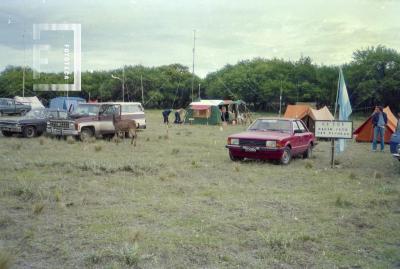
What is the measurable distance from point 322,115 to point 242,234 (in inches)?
783

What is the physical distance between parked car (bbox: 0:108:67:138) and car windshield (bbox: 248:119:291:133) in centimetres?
960

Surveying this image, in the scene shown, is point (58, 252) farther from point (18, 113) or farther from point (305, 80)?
point (305, 80)

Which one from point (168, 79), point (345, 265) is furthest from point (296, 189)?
point (168, 79)

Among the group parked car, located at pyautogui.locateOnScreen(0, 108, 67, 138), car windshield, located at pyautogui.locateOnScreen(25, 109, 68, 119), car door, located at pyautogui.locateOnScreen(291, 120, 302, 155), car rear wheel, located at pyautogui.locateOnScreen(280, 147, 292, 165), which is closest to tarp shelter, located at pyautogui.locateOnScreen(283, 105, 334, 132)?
car door, located at pyautogui.locateOnScreen(291, 120, 302, 155)

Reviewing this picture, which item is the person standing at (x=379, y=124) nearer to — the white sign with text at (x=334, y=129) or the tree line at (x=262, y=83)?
the white sign with text at (x=334, y=129)

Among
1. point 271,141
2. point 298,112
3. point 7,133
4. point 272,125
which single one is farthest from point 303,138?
point 7,133

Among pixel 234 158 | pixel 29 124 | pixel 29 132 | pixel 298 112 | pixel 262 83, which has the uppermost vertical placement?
pixel 262 83

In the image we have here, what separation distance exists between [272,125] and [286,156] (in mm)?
1392

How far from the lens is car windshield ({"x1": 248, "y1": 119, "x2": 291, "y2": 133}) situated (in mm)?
13875

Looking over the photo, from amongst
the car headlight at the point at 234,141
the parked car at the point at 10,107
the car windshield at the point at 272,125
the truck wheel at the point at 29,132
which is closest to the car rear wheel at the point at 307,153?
the car windshield at the point at 272,125

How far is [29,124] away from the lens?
19844mm

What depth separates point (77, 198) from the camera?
8141mm

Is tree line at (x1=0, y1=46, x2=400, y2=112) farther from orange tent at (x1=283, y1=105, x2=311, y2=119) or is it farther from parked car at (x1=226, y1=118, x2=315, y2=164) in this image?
parked car at (x1=226, y1=118, x2=315, y2=164)

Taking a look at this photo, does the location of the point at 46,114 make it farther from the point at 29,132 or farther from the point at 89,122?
the point at 89,122
